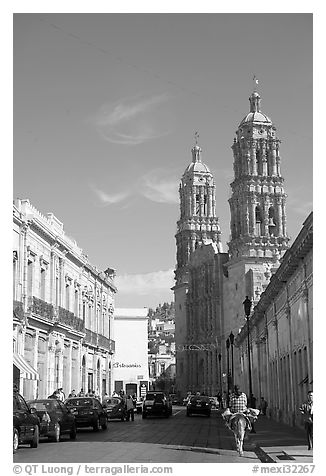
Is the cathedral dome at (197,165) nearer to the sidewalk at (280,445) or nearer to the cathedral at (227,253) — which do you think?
the cathedral at (227,253)

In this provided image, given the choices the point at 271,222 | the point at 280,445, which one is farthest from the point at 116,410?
the point at 271,222

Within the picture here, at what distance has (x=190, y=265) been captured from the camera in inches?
4321

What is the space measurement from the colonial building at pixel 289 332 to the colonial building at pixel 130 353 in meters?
38.7

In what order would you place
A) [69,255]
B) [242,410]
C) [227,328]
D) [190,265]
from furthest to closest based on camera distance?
[190,265]
[227,328]
[69,255]
[242,410]

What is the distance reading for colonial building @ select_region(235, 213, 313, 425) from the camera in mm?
24438

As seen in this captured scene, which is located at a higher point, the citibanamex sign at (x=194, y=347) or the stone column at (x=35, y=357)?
the citibanamex sign at (x=194, y=347)

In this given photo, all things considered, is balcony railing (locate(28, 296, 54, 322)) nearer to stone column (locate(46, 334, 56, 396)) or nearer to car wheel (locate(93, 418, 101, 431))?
stone column (locate(46, 334, 56, 396))

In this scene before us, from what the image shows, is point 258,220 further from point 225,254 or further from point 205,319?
point 205,319

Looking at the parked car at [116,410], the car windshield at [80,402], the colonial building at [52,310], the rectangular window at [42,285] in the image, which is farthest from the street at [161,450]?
the rectangular window at [42,285]

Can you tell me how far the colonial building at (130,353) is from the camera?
83688 mm
